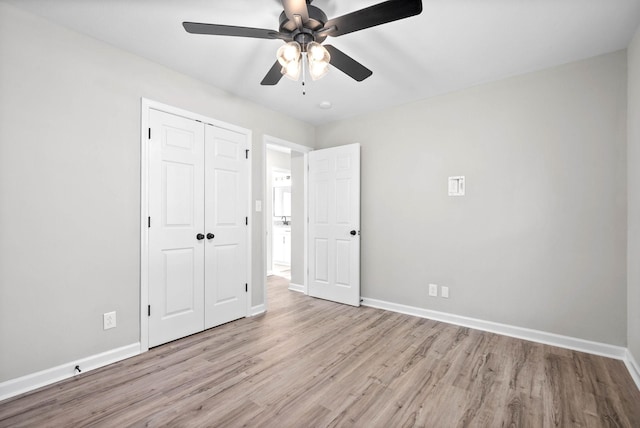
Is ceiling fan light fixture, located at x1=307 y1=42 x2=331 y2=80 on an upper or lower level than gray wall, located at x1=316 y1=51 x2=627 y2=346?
upper

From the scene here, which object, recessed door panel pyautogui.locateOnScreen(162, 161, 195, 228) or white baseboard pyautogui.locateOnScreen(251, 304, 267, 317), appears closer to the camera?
recessed door panel pyautogui.locateOnScreen(162, 161, 195, 228)

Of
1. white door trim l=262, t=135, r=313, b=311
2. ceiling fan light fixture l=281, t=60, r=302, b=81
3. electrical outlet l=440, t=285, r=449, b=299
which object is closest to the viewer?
ceiling fan light fixture l=281, t=60, r=302, b=81

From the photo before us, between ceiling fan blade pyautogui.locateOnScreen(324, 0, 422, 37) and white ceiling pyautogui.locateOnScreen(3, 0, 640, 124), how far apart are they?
0.37 meters

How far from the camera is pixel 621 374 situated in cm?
228

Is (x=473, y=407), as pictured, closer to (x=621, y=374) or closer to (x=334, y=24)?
(x=621, y=374)

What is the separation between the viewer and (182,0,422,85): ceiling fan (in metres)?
1.53

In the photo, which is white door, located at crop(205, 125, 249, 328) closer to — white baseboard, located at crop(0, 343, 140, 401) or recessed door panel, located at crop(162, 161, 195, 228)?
recessed door panel, located at crop(162, 161, 195, 228)

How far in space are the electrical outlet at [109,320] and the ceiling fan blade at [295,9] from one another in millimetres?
2606

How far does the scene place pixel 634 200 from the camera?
7.59ft

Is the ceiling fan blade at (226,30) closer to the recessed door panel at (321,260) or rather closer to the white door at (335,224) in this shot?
the white door at (335,224)

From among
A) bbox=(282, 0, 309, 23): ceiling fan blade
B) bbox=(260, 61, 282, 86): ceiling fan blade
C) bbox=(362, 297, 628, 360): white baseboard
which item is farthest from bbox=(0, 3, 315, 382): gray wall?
bbox=(362, 297, 628, 360): white baseboard

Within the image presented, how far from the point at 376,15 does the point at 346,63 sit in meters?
0.47

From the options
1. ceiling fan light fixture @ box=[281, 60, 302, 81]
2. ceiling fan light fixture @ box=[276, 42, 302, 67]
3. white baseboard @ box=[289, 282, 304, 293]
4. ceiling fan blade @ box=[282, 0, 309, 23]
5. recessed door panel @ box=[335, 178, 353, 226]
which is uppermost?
ceiling fan blade @ box=[282, 0, 309, 23]

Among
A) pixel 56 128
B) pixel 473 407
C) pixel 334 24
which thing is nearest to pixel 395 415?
pixel 473 407
